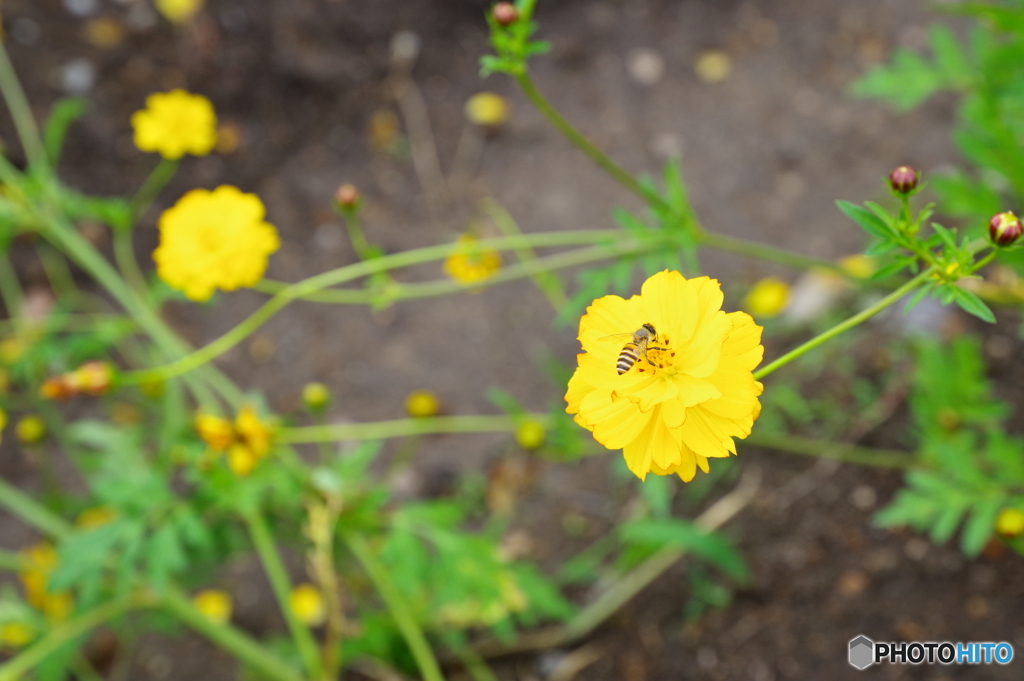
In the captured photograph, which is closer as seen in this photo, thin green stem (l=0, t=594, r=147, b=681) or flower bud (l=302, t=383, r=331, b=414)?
flower bud (l=302, t=383, r=331, b=414)

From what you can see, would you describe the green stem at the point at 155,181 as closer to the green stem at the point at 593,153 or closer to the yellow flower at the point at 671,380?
the green stem at the point at 593,153

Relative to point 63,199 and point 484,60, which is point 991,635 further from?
point 63,199

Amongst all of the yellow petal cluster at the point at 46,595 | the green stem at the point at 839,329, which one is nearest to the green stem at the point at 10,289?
the yellow petal cluster at the point at 46,595

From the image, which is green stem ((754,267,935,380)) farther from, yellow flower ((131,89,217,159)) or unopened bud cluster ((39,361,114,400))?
Result: yellow flower ((131,89,217,159))

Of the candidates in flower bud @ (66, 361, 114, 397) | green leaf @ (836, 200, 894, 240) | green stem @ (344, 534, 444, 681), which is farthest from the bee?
flower bud @ (66, 361, 114, 397)

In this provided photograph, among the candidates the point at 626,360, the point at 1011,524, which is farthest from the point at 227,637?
the point at 1011,524

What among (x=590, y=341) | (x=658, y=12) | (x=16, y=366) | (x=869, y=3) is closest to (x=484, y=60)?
(x=590, y=341)
